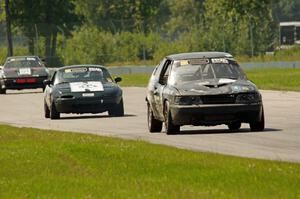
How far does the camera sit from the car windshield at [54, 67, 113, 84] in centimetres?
3150

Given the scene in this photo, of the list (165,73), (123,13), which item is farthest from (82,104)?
(123,13)

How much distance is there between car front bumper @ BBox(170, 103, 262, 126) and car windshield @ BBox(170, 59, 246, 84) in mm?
1036

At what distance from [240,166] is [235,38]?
62214 mm

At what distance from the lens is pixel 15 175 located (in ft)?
50.3

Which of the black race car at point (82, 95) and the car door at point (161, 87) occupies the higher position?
the car door at point (161, 87)

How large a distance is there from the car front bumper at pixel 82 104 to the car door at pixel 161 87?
654 centimetres

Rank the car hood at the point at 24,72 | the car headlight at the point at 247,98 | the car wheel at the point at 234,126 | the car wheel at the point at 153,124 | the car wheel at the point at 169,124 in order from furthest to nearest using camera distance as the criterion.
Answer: the car hood at the point at 24,72, the car wheel at the point at 153,124, the car wheel at the point at 234,126, the car wheel at the point at 169,124, the car headlight at the point at 247,98

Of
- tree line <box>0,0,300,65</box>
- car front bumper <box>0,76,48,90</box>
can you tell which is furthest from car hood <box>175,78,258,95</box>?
tree line <box>0,0,300,65</box>

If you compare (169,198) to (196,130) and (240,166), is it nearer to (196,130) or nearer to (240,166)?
(240,166)

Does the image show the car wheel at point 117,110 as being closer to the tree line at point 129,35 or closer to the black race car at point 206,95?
the black race car at point 206,95

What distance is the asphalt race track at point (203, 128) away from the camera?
18.9 metres

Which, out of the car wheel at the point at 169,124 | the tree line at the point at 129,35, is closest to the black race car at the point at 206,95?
the car wheel at the point at 169,124

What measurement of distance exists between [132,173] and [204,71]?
26.6 feet

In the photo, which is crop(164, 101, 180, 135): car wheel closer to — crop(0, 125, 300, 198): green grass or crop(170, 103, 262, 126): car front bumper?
crop(170, 103, 262, 126): car front bumper
